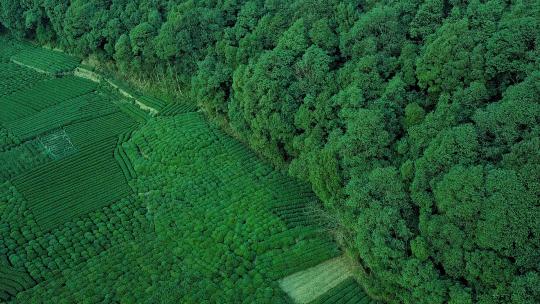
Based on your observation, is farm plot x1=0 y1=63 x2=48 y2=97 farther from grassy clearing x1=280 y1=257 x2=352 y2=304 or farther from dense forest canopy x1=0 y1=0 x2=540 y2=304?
grassy clearing x1=280 y1=257 x2=352 y2=304

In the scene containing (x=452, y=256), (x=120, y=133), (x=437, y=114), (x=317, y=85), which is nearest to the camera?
(x=452, y=256)

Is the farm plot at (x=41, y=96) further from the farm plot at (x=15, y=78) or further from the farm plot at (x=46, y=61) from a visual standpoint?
the farm plot at (x=46, y=61)

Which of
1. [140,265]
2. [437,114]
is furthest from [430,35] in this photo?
[140,265]

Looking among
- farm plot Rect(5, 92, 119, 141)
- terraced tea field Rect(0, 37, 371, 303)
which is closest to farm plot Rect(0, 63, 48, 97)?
terraced tea field Rect(0, 37, 371, 303)

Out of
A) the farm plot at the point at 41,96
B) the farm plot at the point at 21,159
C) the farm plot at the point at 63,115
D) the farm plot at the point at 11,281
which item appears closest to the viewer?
the farm plot at the point at 11,281

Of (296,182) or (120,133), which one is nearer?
(296,182)

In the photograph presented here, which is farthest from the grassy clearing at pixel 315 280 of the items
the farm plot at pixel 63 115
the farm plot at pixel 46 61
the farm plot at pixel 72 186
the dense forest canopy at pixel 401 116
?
the farm plot at pixel 46 61

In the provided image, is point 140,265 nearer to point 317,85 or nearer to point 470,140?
point 317,85

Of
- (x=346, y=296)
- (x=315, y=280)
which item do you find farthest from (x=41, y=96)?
(x=346, y=296)
